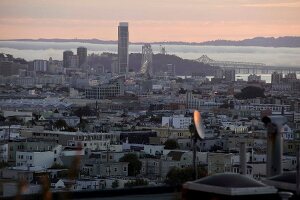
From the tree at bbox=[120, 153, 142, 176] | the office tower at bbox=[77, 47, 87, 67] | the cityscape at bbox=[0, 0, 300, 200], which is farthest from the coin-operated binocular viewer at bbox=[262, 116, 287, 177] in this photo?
the office tower at bbox=[77, 47, 87, 67]

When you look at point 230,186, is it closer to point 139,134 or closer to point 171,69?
point 139,134

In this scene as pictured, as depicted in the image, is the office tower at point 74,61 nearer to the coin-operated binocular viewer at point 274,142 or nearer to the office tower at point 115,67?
the office tower at point 115,67

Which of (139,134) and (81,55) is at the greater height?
(81,55)

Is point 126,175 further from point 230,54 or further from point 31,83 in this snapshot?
point 230,54

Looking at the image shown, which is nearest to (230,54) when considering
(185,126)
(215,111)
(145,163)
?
(215,111)

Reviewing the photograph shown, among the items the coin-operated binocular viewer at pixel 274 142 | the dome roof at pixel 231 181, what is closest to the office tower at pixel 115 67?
the coin-operated binocular viewer at pixel 274 142

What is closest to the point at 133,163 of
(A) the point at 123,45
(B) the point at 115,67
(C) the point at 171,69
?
(B) the point at 115,67
